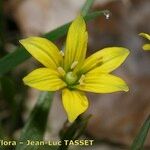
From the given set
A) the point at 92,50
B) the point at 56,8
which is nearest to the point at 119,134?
the point at 92,50

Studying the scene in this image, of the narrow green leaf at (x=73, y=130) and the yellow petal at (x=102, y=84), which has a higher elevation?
the yellow petal at (x=102, y=84)

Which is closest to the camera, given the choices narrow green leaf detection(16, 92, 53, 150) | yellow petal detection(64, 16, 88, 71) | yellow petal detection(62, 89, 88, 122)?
yellow petal detection(62, 89, 88, 122)

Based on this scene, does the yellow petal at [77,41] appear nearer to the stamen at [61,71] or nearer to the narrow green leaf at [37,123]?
the stamen at [61,71]

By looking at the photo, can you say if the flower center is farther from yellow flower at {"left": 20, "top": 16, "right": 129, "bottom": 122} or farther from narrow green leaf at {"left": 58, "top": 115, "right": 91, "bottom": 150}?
narrow green leaf at {"left": 58, "top": 115, "right": 91, "bottom": 150}

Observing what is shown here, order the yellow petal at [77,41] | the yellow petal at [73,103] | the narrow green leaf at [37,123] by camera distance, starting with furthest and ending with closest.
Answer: the narrow green leaf at [37,123] < the yellow petal at [77,41] < the yellow petal at [73,103]

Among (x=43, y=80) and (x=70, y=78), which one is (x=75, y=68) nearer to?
(x=70, y=78)

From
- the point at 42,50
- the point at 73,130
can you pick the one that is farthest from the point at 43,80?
the point at 73,130

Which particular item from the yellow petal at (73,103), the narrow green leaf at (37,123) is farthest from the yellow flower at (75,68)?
the narrow green leaf at (37,123)

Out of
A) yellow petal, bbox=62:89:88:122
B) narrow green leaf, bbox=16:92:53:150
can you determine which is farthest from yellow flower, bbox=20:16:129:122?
narrow green leaf, bbox=16:92:53:150
